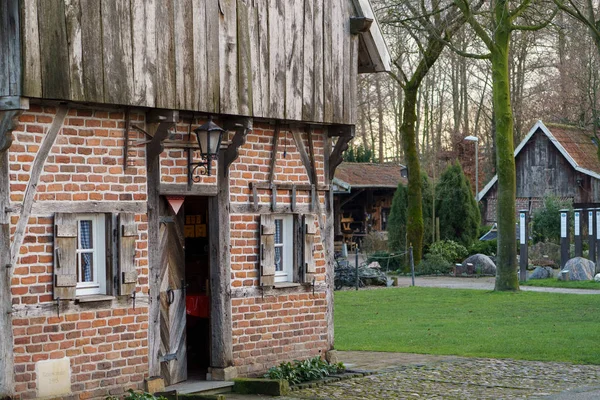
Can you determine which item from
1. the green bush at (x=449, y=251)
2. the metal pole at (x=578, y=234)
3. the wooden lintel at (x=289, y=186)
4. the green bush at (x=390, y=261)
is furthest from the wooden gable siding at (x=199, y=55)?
the green bush at (x=449, y=251)

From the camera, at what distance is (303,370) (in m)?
13.9

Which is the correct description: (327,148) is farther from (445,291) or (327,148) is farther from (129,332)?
(445,291)

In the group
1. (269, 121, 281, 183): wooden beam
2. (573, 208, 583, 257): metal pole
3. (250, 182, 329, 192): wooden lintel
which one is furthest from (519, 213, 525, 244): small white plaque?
(269, 121, 281, 183): wooden beam

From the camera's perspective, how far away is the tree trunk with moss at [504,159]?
27406mm

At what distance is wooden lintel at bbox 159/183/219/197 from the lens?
12531 mm

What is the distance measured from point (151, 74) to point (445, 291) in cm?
1848

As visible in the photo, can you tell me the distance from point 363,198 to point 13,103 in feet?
149

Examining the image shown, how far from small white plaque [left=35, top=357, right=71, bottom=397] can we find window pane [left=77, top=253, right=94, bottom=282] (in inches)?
36.9

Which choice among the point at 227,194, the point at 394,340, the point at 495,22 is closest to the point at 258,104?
the point at 227,194

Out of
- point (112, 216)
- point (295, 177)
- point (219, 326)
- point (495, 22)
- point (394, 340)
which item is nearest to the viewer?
point (112, 216)

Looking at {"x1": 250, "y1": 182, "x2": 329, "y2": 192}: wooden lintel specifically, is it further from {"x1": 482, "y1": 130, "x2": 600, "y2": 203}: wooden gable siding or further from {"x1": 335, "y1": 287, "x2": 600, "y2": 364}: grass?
{"x1": 482, "y1": 130, "x2": 600, "y2": 203}: wooden gable siding

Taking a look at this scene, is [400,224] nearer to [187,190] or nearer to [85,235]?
[187,190]

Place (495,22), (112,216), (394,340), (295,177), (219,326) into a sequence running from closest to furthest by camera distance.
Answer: (112,216), (219,326), (295,177), (394,340), (495,22)

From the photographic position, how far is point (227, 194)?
528 inches
